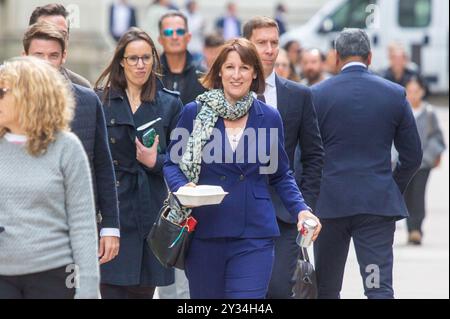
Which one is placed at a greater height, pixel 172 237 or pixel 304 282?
pixel 172 237

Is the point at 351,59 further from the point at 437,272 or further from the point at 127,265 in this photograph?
the point at 437,272

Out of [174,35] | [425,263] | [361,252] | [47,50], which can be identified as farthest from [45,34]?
[425,263]

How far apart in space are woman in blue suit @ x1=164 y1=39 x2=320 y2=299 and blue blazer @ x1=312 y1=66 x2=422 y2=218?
115cm

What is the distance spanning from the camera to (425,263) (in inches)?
486

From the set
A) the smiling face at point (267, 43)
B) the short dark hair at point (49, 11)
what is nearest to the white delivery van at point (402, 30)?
the smiling face at point (267, 43)

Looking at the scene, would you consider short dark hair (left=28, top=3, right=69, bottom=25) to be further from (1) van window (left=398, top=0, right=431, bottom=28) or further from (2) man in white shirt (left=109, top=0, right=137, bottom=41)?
(1) van window (left=398, top=0, right=431, bottom=28)

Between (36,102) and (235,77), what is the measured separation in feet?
5.65

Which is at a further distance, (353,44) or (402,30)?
(402,30)

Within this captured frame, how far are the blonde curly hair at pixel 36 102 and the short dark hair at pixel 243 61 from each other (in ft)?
5.51

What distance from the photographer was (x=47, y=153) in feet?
18.2

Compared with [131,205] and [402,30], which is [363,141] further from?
[402,30]

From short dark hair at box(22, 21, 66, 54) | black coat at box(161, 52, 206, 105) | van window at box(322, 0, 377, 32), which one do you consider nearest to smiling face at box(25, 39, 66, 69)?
short dark hair at box(22, 21, 66, 54)

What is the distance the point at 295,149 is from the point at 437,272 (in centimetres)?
397

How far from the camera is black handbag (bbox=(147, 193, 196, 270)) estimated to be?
6.75 meters
